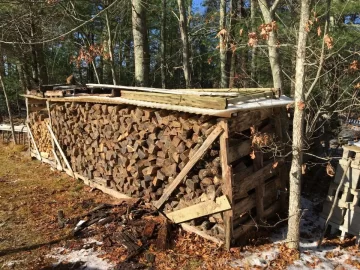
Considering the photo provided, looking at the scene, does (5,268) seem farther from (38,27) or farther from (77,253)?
(38,27)

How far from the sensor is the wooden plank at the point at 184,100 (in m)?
3.81

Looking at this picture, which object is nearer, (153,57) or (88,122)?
(88,122)

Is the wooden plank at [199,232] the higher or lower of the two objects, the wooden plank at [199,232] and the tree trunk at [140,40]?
the lower

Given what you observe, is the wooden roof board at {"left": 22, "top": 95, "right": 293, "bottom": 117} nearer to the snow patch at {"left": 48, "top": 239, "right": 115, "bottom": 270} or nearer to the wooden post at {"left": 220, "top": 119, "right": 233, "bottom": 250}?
the wooden post at {"left": 220, "top": 119, "right": 233, "bottom": 250}

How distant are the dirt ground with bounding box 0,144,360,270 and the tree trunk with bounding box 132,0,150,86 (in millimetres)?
3308

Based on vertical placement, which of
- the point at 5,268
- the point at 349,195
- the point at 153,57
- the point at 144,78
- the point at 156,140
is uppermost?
the point at 153,57

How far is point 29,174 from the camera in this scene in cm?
835

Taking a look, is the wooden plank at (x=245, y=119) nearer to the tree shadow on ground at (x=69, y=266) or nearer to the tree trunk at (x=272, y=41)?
the tree trunk at (x=272, y=41)

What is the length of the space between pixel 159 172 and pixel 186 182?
658 mm

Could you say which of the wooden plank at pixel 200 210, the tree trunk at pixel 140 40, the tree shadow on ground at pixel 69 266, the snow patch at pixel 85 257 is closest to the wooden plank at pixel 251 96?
the wooden plank at pixel 200 210

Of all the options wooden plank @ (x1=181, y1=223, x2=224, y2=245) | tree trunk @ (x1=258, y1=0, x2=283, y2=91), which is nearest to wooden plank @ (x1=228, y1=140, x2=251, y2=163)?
wooden plank @ (x1=181, y1=223, x2=224, y2=245)

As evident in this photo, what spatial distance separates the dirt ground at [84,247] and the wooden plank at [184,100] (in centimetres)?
219

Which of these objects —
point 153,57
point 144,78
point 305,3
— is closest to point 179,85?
point 153,57

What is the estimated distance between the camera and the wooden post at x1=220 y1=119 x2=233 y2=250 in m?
3.97
